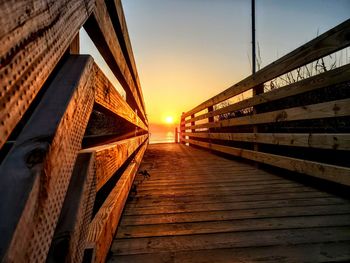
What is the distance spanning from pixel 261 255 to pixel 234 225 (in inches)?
13.2

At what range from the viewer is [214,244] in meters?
1.22

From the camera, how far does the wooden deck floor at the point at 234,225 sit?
113 cm

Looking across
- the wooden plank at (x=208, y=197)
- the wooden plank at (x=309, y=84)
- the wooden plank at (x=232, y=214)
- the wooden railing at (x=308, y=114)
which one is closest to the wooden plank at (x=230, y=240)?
the wooden plank at (x=232, y=214)

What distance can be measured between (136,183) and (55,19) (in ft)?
7.05

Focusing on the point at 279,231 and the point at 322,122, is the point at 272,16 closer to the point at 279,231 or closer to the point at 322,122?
the point at 322,122

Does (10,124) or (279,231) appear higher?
(10,124)

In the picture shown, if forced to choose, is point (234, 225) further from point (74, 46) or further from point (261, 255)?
point (74, 46)

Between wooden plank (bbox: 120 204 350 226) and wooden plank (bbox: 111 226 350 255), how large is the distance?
22 centimetres

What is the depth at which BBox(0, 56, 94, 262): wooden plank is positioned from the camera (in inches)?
16.3

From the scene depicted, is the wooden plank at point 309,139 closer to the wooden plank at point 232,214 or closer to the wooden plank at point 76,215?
the wooden plank at point 232,214

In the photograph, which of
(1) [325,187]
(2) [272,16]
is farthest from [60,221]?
(2) [272,16]

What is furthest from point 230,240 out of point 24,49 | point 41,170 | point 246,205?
point 24,49

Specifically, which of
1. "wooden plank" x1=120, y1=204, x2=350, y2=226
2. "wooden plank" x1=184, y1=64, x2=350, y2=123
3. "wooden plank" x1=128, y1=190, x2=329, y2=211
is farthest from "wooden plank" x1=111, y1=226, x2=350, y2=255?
"wooden plank" x1=184, y1=64, x2=350, y2=123

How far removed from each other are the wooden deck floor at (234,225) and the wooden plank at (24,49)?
997 mm
